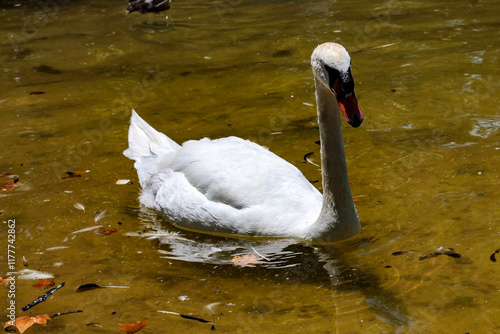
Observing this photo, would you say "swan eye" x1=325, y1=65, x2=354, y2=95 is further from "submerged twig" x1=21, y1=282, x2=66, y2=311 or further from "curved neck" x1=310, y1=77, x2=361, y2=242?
"submerged twig" x1=21, y1=282, x2=66, y2=311

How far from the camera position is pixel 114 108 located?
8.30 m

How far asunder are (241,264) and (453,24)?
Answer: 6941mm

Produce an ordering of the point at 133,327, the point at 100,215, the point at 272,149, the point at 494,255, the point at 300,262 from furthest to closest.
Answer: the point at 272,149 < the point at 100,215 < the point at 300,262 < the point at 494,255 < the point at 133,327

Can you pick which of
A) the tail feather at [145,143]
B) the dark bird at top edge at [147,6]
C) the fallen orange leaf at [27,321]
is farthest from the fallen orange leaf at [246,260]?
the dark bird at top edge at [147,6]

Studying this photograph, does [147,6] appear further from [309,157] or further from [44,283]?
[44,283]

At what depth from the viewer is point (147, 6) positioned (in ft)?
41.5

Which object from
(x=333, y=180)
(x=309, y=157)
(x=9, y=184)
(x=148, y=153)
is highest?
(x=333, y=180)

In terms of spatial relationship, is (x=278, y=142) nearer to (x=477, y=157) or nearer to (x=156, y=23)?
(x=477, y=157)

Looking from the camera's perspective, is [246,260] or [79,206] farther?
[79,206]

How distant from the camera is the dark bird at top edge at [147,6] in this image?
40.8 ft

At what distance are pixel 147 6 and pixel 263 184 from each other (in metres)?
8.37

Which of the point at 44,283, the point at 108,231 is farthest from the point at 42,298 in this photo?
the point at 108,231

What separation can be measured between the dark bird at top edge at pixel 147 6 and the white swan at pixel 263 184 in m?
6.87

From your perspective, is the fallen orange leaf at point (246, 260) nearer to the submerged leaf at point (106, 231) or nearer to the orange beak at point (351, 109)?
the submerged leaf at point (106, 231)
